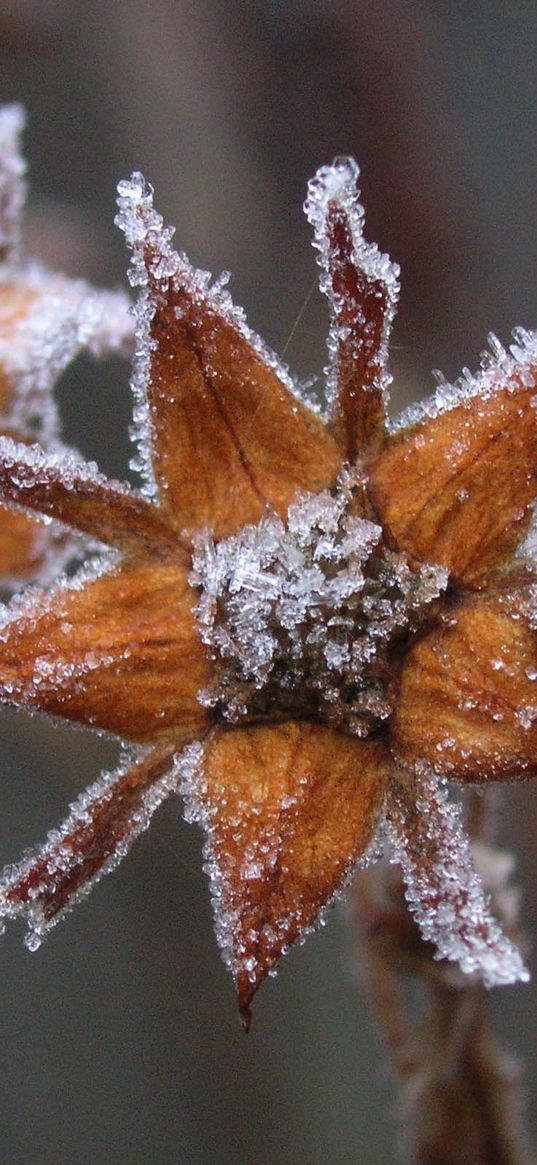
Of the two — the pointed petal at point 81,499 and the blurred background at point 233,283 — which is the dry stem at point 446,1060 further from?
the pointed petal at point 81,499

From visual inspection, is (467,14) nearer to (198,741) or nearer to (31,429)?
(31,429)

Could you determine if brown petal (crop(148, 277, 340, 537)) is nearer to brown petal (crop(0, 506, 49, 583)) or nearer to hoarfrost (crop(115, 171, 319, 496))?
hoarfrost (crop(115, 171, 319, 496))

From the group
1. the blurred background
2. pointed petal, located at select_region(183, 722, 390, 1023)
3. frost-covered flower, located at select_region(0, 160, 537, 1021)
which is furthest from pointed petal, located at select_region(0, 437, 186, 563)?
the blurred background

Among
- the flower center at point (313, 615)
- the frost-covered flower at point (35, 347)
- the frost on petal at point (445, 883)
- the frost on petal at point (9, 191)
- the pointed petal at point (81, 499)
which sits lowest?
the frost on petal at point (445, 883)

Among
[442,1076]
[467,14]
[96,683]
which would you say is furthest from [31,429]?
[467,14]

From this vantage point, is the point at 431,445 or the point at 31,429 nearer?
the point at 431,445

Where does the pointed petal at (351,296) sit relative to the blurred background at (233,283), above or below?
below

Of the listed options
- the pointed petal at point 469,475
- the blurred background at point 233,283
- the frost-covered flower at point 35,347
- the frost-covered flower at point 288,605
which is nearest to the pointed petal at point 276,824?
the frost-covered flower at point 288,605
